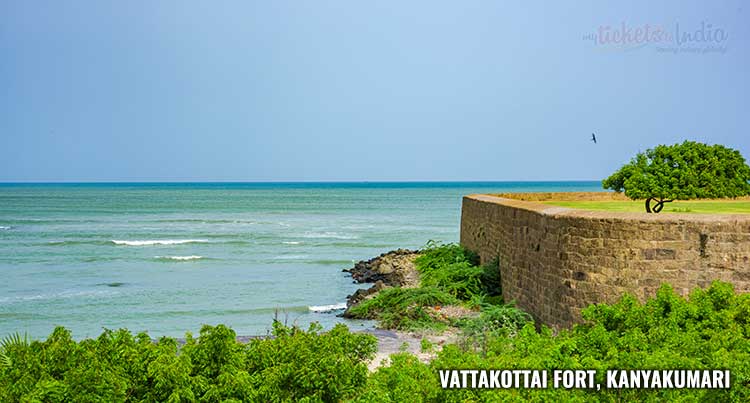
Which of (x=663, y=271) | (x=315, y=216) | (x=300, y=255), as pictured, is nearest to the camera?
(x=663, y=271)

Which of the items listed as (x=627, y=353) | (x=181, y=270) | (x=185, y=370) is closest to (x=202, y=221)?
(x=181, y=270)

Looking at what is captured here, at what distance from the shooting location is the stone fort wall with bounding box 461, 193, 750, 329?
1144cm

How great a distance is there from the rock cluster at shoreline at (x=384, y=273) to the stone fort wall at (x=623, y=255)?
675 centimetres

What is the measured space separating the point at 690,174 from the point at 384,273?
436 inches

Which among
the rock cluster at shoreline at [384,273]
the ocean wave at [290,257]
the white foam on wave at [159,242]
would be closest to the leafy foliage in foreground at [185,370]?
the rock cluster at shoreline at [384,273]

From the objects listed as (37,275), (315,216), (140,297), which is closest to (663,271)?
(140,297)

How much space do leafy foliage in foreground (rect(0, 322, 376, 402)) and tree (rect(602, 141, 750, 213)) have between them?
1334cm

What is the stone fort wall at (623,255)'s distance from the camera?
37.5 feet

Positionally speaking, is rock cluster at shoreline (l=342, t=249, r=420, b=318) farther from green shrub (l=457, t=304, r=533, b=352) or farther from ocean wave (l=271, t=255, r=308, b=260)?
green shrub (l=457, t=304, r=533, b=352)

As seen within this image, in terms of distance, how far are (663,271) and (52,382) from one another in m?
Result: 8.80

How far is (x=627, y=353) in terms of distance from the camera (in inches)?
320

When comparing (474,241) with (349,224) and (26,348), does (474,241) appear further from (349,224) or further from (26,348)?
(349,224)

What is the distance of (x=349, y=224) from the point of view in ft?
183

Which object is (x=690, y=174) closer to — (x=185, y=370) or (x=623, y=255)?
(x=623, y=255)
